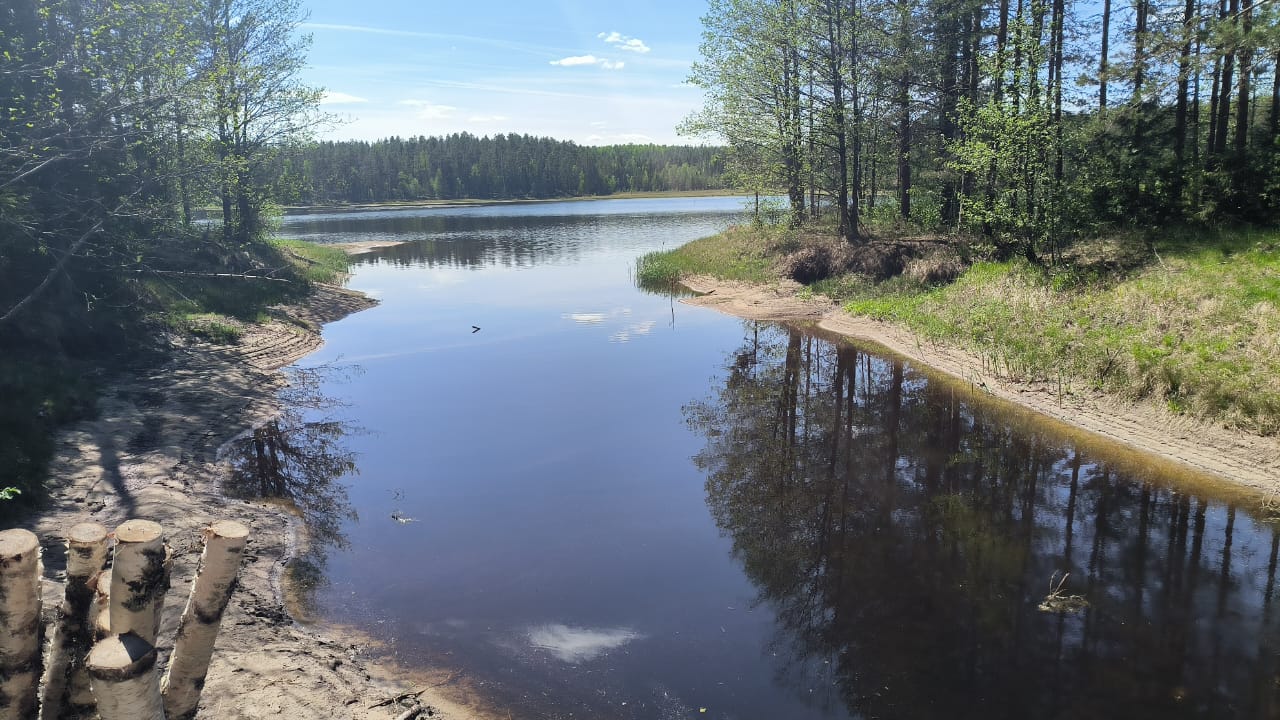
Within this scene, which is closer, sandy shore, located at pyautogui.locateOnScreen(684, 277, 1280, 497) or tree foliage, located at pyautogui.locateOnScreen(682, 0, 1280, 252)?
sandy shore, located at pyautogui.locateOnScreen(684, 277, 1280, 497)

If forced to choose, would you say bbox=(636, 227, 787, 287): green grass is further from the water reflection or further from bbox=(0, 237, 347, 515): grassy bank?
bbox=(0, 237, 347, 515): grassy bank

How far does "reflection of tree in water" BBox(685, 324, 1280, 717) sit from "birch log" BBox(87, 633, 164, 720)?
522 centimetres

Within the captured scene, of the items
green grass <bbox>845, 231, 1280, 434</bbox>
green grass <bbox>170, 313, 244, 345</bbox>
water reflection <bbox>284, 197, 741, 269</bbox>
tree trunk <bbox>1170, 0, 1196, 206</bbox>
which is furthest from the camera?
water reflection <bbox>284, 197, 741, 269</bbox>

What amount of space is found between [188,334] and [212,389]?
3763 mm

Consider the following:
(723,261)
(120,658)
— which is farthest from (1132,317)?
(723,261)

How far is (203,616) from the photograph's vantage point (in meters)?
4.28

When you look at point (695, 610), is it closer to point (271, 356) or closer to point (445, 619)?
point (445, 619)

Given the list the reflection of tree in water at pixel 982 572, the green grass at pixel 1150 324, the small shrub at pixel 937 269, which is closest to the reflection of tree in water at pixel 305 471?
the reflection of tree in water at pixel 982 572

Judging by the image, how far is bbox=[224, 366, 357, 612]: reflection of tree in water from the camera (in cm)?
970

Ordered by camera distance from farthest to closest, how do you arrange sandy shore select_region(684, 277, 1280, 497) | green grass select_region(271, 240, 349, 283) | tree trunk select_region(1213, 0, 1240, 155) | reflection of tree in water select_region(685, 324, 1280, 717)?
1. green grass select_region(271, 240, 349, 283)
2. tree trunk select_region(1213, 0, 1240, 155)
3. sandy shore select_region(684, 277, 1280, 497)
4. reflection of tree in water select_region(685, 324, 1280, 717)

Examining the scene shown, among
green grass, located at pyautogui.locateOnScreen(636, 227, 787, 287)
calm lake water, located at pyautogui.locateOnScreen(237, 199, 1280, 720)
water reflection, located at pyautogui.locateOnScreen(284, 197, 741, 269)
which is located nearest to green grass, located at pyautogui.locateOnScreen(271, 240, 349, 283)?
water reflection, located at pyautogui.locateOnScreen(284, 197, 741, 269)

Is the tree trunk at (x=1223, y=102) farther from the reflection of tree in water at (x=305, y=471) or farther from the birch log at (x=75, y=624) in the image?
the birch log at (x=75, y=624)

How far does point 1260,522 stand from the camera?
9844 mm

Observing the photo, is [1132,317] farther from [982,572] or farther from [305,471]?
[305,471]
